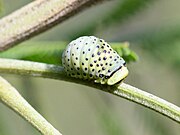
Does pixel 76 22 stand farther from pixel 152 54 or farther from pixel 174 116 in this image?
pixel 174 116

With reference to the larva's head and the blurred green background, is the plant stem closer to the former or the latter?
the larva's head

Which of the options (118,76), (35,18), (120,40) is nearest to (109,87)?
(118,76)

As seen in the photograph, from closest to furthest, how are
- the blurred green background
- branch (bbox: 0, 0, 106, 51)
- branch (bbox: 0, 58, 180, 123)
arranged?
branch (bbox: 0, 58, 180, 123), branch (bbox: 0, 0, 106, 51), the blurred green background

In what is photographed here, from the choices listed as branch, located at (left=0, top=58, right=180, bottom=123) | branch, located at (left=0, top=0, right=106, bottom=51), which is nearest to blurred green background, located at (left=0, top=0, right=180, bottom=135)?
branch, located at (left=0, top=0, right=106, bottom=51)

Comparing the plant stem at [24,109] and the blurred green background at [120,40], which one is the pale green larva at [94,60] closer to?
the plant stem at [24,109]

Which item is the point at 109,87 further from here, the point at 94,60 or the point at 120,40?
the point at 120,40

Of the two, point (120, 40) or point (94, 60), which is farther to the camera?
point (120, 40)

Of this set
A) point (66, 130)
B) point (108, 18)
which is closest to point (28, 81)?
point (108, 18)
